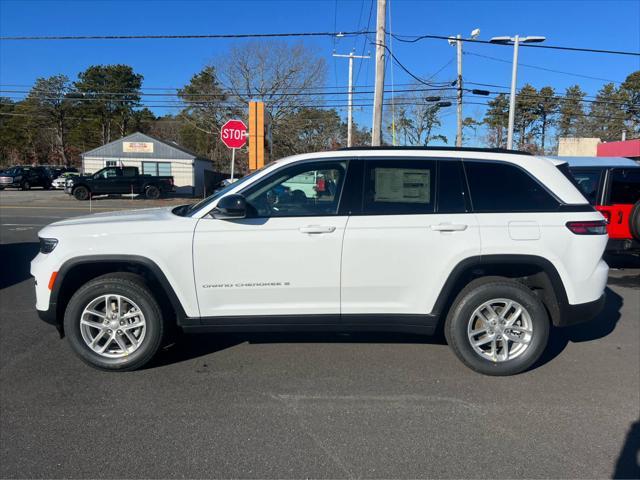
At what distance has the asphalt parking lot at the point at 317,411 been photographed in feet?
8.96

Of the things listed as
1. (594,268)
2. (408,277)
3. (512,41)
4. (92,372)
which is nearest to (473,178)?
(408,277)

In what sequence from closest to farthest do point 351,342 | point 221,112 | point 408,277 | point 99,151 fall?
1. point 408,277
2. point 351,342
3. point 99,151
4. point 221,112

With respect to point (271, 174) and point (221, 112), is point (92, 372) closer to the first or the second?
point (271, 174)

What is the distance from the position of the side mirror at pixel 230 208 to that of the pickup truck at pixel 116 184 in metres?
27.5

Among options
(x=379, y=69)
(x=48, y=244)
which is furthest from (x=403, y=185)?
(x=379, y=69)

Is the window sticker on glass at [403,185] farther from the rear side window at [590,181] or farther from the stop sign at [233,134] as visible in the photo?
the stop sign at [233,134]

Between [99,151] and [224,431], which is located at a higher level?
[99,151]

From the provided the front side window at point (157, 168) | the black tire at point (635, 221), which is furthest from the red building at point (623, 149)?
the front side window at point (157, 168)

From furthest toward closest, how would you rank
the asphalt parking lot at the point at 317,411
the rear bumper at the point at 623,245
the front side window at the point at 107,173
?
the front side window at the point at 107,173 → the rear bumper at the point at 623,245 → the asphalt parking lot at the point at 317,411

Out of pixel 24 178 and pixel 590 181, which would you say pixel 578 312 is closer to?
pixel 590 181

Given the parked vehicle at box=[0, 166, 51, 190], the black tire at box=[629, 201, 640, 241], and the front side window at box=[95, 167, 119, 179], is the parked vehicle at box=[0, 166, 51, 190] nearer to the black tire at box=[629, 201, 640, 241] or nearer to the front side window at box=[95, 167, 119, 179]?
the front side window at box=[95, 167, 119, 179]

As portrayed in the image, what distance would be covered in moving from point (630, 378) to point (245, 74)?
39875mm

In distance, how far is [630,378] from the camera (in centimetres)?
395

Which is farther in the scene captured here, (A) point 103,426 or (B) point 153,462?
(A) point 103,426
